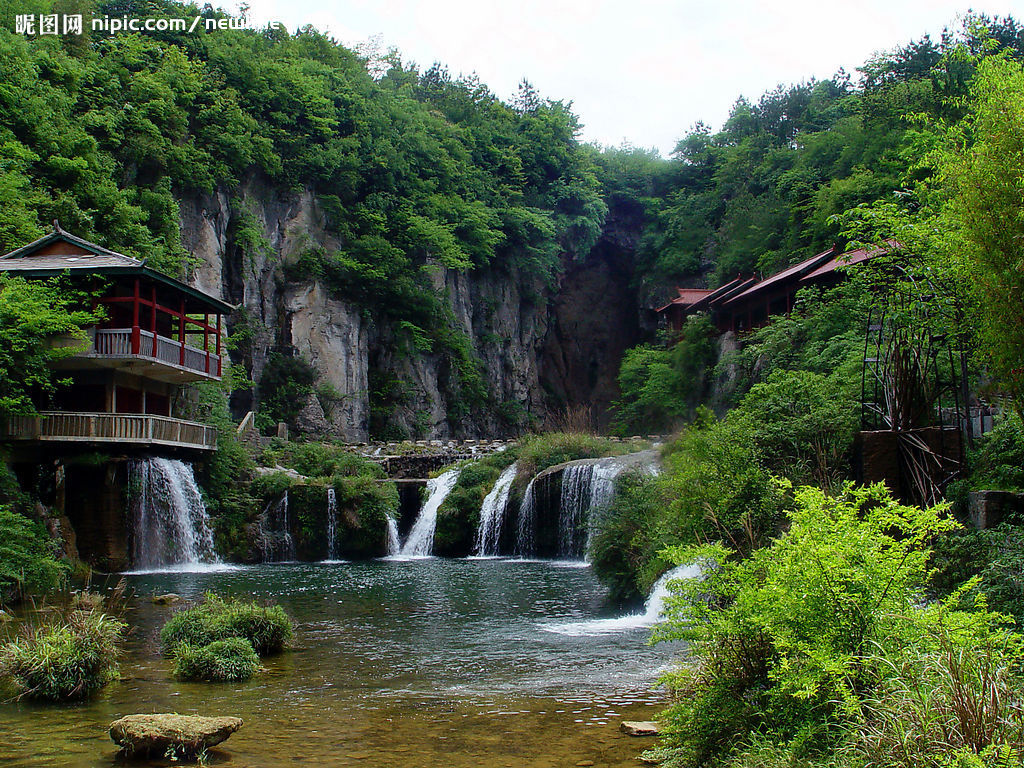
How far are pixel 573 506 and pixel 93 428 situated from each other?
13646mm

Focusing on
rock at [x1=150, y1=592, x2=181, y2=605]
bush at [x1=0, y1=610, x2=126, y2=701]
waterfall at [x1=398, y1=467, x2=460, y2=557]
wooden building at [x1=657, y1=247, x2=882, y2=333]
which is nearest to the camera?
bush at [x1=0, y1=610, x2=126, y2=701]

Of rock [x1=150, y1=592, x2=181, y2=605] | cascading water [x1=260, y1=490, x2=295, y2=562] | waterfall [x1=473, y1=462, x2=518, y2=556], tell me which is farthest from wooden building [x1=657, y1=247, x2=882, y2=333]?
rock [x1=150, y1=592, x2=181, y2=605]

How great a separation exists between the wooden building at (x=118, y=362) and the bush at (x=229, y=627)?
1159cm

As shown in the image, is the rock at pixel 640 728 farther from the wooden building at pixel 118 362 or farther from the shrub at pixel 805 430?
the wooden building at pixel 118 362

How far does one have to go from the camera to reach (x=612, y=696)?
9.52 meters

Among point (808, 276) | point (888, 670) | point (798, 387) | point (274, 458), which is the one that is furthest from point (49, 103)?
point (888, 670)

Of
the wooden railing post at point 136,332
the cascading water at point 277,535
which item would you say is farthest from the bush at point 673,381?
the wooden railing post at point 136,332

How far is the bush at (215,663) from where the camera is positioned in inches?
404

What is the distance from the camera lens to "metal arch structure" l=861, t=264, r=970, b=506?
13367 mm

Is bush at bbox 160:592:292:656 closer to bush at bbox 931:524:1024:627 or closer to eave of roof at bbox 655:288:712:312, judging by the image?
bush at bbox 931:524:1024:627

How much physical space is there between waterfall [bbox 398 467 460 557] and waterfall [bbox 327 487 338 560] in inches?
94.5

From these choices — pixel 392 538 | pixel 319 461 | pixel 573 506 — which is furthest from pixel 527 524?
pixel 319 461

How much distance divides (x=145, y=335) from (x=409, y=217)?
21.2 m

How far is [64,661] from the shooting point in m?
9.34
